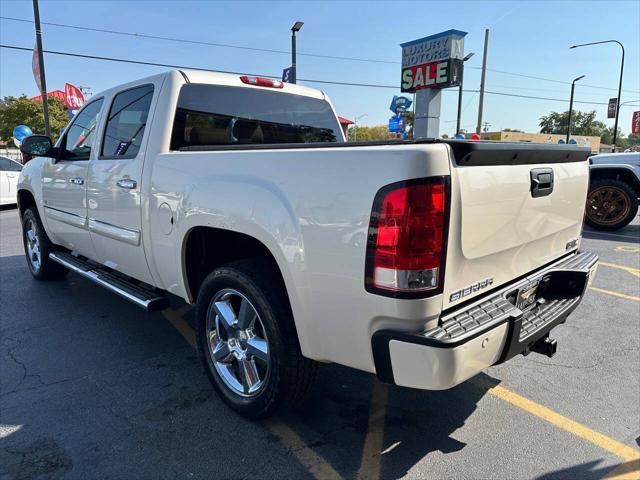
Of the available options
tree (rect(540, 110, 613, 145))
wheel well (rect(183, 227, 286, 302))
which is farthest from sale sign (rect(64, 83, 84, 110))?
tree (rect(540, 110, 613, 145))

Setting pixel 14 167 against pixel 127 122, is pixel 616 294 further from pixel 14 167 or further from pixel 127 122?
pixel 14 167

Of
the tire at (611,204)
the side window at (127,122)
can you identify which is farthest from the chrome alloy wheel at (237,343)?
the tire at (611,204)

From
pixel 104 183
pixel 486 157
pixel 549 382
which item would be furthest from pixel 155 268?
pixel 549 382

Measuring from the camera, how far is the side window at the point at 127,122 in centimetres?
345

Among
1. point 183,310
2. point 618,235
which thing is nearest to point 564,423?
point 183,310

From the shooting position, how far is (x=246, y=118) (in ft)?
12.4

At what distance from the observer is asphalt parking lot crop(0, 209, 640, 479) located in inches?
93.1

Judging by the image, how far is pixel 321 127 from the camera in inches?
170

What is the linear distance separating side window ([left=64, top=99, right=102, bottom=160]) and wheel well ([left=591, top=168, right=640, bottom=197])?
881 cm

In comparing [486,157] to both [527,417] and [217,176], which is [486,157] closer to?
[217,176]

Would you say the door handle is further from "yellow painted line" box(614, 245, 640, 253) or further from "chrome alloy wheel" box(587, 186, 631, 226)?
"chrome alloy wheel" box(587, 186, 631, 226)

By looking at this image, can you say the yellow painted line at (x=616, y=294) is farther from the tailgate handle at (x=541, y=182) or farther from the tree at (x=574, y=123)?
the tree at (x=574, y=123)

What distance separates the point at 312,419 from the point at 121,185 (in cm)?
211

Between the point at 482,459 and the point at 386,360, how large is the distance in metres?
0.95
